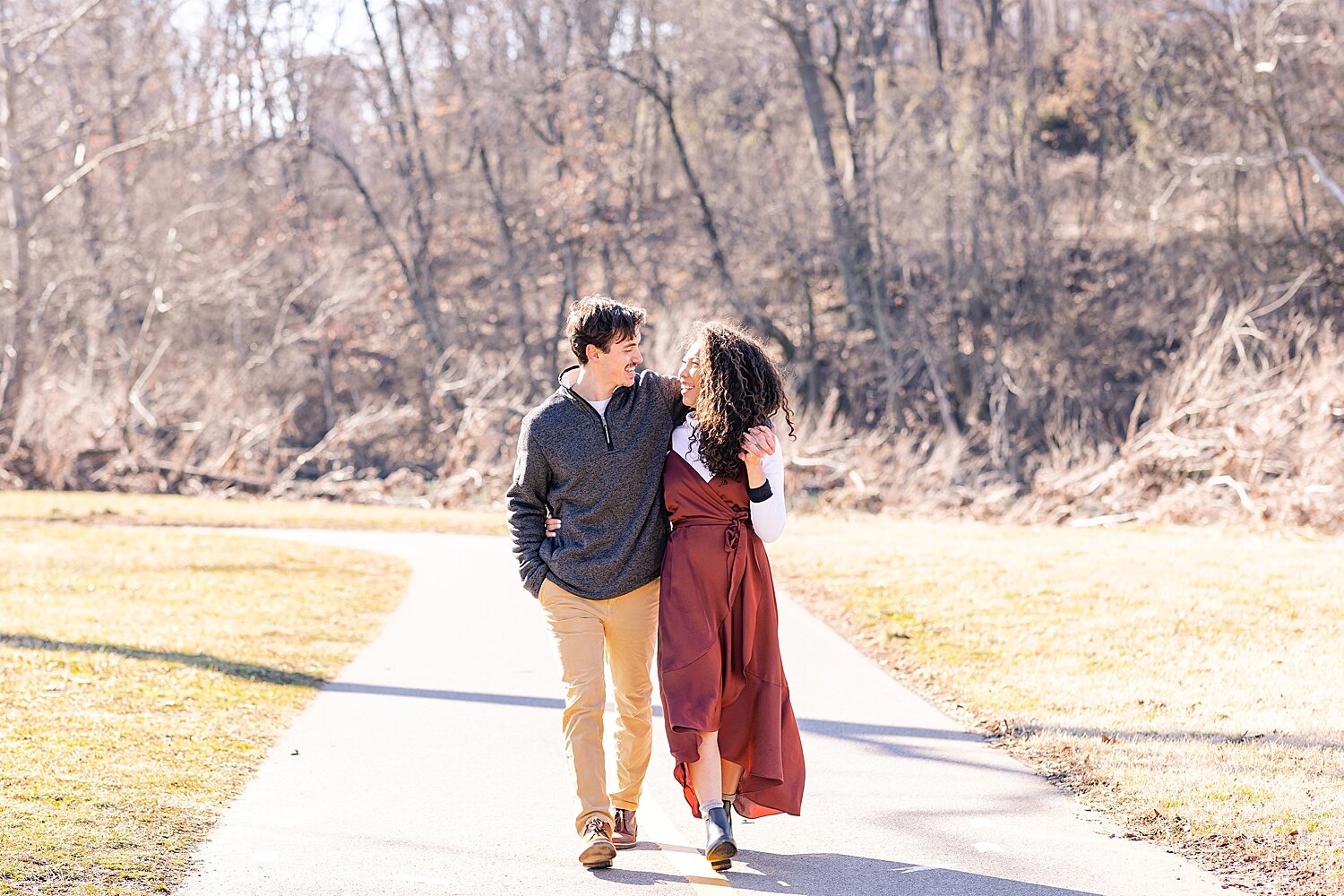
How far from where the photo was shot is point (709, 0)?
37.7m

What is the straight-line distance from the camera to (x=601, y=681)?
5.39 metres

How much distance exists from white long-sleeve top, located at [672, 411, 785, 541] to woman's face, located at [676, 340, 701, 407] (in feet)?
0.35

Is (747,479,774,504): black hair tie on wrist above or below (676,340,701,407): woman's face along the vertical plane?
below

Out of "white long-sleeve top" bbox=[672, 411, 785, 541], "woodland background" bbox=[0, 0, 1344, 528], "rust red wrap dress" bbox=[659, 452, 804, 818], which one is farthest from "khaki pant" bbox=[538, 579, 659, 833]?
"woodland background" bbox=[0, 0, 1344, 528]

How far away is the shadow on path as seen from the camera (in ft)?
16.1

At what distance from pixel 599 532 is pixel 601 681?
561 millimetres

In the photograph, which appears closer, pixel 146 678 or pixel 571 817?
pixel 571 817

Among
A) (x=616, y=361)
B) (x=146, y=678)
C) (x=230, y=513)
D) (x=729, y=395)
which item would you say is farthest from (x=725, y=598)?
(x=230, y=513)

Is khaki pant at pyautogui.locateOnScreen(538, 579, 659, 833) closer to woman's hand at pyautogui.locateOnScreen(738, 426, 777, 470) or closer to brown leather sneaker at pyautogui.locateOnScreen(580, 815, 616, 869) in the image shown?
brown leather sneaker at pyautogui.locateOnScreen(580, 815, 616, 869)

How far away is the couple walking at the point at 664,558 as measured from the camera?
5312 mm

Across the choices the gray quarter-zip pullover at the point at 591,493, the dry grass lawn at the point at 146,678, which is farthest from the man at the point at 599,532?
the dry grass lawn at the point at 146,678

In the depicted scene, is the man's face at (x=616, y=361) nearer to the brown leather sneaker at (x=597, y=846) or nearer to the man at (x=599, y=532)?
the man at (x=599, y=532)

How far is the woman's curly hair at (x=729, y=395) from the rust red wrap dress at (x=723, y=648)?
119 millimetres

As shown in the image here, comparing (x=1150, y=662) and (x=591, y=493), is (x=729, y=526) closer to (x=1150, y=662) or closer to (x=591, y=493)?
A: (x=591, y=493)
